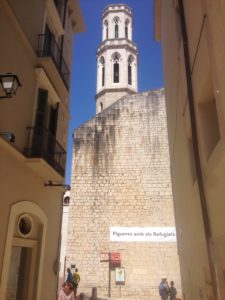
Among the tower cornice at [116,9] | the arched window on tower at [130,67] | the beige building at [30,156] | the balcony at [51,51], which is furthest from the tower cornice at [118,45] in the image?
the beige building at [30,156]

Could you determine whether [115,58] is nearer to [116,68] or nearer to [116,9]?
[116,68]

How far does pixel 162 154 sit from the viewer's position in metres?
17.9

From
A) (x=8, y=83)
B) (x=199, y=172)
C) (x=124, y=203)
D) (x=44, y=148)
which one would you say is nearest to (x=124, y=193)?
(x=124, y=203)

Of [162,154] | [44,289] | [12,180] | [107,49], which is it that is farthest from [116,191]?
[107,49]

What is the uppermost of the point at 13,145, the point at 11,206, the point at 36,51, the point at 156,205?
the point at 36,51

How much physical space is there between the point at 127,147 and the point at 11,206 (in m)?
12.8

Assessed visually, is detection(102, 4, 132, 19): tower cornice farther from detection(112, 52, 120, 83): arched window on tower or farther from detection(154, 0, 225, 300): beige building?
detection(154, 0, 225, 300): beige building

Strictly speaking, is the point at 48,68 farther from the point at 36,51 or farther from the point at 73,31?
the point at 73,31

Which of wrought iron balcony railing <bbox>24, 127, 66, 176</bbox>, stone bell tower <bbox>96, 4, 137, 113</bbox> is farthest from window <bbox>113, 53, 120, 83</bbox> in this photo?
wrought iron balcony railing <bbox>24, 127, 66, 176</bbox>

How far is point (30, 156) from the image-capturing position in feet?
21.1

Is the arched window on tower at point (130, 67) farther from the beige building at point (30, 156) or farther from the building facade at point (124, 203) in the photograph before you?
the beige building at point (30, 156)

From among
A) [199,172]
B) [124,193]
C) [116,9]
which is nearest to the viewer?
[199,172]

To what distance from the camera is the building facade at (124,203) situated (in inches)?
616

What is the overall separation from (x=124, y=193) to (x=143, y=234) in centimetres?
251
